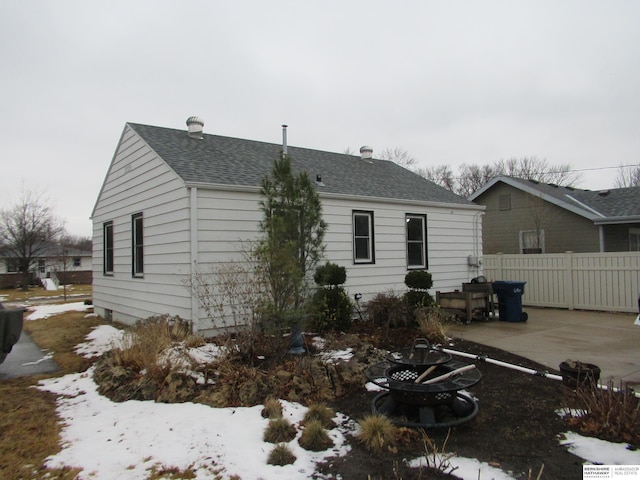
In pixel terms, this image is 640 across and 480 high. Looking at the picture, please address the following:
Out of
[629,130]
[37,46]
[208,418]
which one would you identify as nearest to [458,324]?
[208,418]

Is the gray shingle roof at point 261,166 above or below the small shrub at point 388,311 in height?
above

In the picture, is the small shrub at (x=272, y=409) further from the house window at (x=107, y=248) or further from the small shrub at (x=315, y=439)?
the house window at (x=107, y=248)

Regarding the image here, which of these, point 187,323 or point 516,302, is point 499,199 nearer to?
point 516,302

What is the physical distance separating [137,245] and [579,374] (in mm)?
9209

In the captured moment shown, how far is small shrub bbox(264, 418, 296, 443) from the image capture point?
3725 millimetres

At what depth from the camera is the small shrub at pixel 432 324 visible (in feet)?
24.9

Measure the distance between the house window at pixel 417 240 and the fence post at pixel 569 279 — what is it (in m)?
4.20

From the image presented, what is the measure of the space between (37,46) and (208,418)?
9.18m

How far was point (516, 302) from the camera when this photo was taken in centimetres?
983

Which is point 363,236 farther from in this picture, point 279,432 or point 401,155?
point 401,155

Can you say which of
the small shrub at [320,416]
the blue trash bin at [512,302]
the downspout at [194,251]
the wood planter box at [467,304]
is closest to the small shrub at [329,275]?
the downspout at [194,251]

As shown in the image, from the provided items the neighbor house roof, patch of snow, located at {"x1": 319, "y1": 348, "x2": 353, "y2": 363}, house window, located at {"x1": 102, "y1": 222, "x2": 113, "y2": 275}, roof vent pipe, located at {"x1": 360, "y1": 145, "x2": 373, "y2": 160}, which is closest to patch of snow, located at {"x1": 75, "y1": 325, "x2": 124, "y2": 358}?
house window, located at {"x1": 102, "y1": 222, "x2": 113, "y2": 275}

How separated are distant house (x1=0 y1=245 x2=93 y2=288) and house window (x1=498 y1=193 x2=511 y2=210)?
23.5 meters

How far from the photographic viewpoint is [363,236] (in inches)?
404
